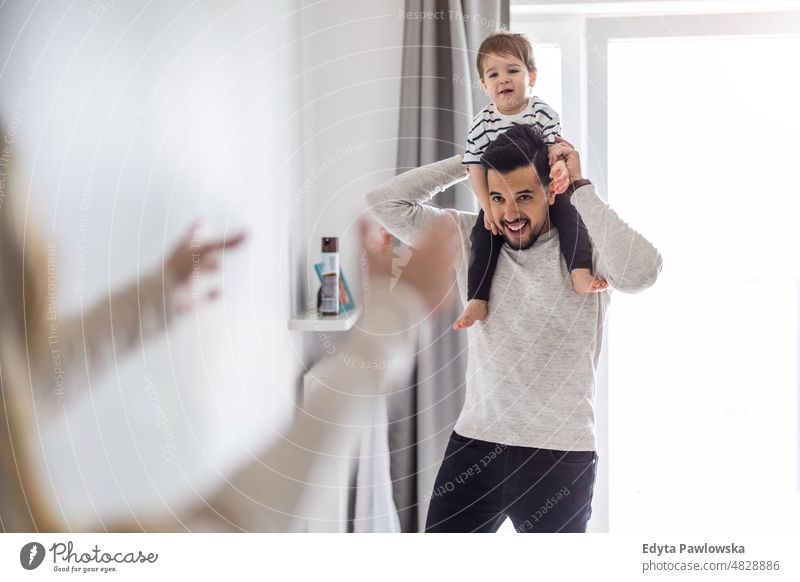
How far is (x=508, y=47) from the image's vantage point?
69cm

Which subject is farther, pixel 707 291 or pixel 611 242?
pixel 707 291

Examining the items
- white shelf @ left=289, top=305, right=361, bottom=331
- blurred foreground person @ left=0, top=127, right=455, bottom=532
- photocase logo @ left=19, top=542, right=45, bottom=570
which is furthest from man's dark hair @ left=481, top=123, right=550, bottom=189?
photocase logo @ left=19, top=542, right=45, bottom=570

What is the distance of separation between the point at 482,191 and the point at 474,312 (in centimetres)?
13

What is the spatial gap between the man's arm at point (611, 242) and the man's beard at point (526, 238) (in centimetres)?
5

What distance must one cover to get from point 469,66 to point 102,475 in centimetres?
62

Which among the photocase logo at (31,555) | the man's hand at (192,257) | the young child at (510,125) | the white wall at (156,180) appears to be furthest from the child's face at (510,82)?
the photocase logo at (31,555)

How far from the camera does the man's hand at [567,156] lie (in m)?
0.70

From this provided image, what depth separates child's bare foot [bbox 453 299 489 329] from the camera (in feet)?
2.37

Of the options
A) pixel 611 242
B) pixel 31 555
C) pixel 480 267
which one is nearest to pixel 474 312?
pixel 480 267

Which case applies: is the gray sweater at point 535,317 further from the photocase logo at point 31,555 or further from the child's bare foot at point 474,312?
the photocase logo at point 31,555

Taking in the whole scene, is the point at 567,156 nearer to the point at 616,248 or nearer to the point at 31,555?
the point at 616,248

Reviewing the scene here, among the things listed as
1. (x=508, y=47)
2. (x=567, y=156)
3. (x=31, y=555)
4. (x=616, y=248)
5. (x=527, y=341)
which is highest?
(x=508, y=47)

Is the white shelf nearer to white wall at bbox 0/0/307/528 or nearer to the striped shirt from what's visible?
white wall at bbox 0/0/307/528

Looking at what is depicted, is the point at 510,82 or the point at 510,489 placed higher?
the point at 510,82
